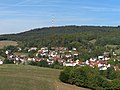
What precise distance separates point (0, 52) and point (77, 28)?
82691 mm

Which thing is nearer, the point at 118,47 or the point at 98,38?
the point at 118,47

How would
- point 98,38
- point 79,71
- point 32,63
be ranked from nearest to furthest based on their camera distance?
point 79,71
point 32,63
point 98,38

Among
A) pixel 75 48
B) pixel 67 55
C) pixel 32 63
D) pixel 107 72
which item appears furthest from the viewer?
pixel 75 48

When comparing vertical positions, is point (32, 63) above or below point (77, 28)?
below

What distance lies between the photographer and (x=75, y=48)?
383 ft

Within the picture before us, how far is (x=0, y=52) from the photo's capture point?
11450cm

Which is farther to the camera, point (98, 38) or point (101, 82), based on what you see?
point (98, 38)

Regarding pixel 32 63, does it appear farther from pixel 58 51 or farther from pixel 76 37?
pixel 76 37

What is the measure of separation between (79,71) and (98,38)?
75981 millimetres

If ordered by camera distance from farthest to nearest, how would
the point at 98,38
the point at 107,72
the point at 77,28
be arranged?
the point at 77,28, the point at 98,38, the point at 107,72

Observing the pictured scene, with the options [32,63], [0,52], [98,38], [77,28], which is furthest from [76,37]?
[77,28]

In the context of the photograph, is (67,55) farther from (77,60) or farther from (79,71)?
(79,71)

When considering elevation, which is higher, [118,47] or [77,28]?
[77,28]

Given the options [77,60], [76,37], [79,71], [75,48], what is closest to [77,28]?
[76,37]
